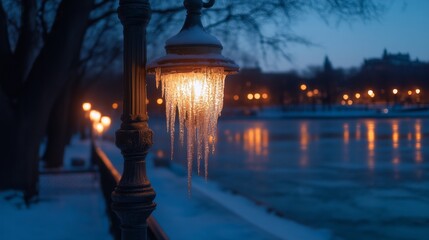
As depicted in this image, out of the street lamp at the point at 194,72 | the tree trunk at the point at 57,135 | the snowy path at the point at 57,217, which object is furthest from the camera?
the tree trunk at the point at 57,135

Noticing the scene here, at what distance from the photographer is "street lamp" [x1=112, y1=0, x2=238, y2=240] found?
4160 mm

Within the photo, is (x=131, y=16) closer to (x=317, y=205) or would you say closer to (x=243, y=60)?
(x=317, y=205)

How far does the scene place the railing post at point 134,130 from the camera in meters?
4.23

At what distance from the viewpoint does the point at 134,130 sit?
4.26 m

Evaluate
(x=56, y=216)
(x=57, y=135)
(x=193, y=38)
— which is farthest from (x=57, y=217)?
(x=57, y=135)

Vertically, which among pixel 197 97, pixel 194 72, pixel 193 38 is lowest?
pixel 197 97

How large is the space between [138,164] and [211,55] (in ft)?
3.18

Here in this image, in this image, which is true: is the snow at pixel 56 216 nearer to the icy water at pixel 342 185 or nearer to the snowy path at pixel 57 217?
the snowy path at pixel 57 217

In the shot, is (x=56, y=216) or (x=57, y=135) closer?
(x=56, y=216)

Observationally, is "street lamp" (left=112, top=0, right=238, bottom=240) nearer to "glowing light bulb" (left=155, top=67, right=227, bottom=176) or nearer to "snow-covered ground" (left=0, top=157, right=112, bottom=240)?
"glowing light bulb" (left=155, top=67, right=227, bottom=176)

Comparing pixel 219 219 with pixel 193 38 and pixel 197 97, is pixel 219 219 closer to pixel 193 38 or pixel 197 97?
pixel 197 97

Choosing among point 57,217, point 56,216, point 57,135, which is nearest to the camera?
point 57,217

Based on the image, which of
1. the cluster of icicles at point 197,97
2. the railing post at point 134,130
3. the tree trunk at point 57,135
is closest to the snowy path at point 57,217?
the railing post at point 134,130

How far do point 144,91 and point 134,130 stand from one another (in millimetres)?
292
